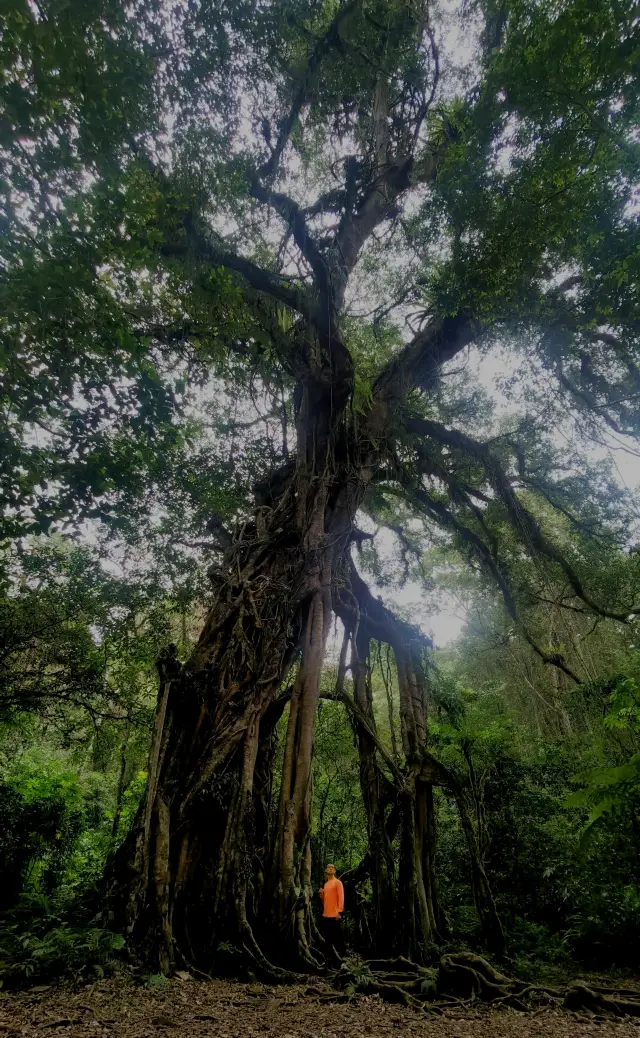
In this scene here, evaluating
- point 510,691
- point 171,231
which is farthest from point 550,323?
point 510,691

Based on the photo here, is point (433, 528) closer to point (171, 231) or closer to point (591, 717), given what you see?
point (591, 717)

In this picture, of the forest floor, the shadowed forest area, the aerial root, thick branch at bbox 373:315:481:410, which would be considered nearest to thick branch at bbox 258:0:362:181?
the shadowed forest area

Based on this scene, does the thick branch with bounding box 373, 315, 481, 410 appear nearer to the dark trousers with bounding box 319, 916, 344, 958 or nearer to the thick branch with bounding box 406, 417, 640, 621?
the thick branch with bounding box 406, 417, 640, 621

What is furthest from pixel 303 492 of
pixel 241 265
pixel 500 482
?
pixel 500 482

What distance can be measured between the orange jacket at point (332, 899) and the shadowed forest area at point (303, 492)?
44 cm

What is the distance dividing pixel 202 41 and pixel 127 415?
3092 millimetres

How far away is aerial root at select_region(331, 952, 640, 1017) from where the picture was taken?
123 inches

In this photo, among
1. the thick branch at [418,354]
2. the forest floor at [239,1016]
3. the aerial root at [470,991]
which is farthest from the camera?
the thick branch at [418,354]

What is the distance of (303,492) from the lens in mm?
5488

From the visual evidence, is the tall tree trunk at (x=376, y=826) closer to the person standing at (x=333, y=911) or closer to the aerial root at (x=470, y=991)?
the person standing at (x=333, y=911)

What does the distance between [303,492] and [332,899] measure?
3717mm

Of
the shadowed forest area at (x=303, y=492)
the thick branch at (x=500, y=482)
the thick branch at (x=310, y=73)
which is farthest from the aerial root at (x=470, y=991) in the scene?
the thick branch at (x=310, y=73)

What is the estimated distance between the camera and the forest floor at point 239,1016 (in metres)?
2.18

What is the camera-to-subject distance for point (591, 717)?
8.27 metres
